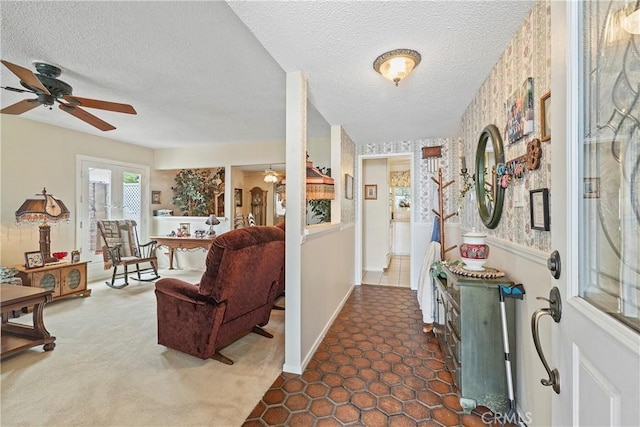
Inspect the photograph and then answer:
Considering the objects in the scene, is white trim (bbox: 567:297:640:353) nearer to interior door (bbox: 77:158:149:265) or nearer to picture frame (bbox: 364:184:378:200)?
picture frame (bbox: 364:184:378:200)

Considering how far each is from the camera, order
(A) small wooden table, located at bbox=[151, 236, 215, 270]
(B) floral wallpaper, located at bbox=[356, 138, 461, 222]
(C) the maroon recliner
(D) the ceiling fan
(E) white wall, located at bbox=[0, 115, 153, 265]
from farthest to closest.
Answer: (A) small wooden table, located at bbox=[151, 236, 215, 270] < (B) floral wallpaper, located at bbox=[356, 138, 461, 222] < (E) white wall, located at bbox=[0, 115, 153, 265] < (D) the ceiling fan < (C) the maroon recliner

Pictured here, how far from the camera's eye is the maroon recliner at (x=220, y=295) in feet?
6.77

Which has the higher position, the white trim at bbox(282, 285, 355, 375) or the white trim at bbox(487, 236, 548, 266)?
the white trim at bbox(487, 236, 548, 266)

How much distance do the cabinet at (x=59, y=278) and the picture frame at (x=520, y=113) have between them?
4.89 meters

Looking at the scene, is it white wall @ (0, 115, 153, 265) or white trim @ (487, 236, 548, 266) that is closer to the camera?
white trim @ (487, 236, 548, 266)

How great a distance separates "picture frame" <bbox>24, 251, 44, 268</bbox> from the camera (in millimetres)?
3465

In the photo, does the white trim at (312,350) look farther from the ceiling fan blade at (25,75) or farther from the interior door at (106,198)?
the interior door at (106,198)

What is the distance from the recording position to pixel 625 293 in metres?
0.65

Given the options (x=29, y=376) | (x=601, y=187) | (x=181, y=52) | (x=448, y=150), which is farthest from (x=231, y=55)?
(x=448, y=150)

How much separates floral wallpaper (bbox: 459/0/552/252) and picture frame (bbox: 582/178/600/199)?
65cm

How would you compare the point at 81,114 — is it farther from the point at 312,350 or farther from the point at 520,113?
the point at 520,113

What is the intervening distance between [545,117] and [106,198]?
20.1 ft

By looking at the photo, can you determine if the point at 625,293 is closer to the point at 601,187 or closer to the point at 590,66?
the point at 601,187

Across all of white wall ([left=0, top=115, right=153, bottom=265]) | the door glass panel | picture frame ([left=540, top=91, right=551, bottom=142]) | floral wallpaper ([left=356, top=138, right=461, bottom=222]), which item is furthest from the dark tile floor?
white wall ([left=0, top=115, right=153, bottom=265])
